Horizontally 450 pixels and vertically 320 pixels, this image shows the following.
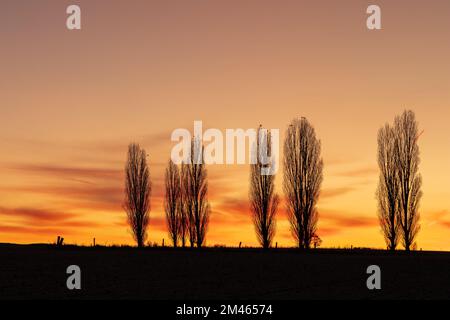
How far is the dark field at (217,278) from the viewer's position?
1067 inches

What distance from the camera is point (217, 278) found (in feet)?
108

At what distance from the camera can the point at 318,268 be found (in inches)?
1570

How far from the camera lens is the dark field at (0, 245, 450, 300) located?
27109 mm

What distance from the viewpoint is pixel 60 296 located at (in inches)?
1017

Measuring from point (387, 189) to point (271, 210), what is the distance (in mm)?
10601

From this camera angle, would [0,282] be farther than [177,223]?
No
